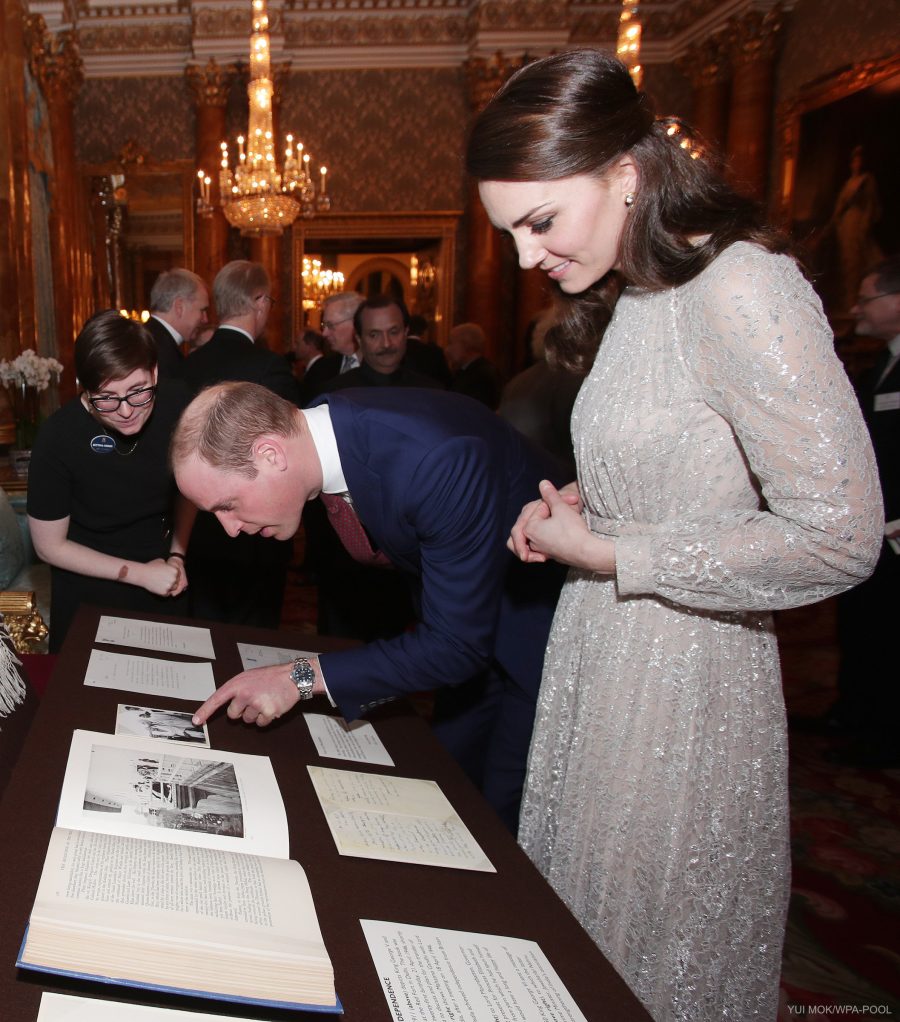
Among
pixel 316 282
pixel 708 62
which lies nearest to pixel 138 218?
pixel 316 282

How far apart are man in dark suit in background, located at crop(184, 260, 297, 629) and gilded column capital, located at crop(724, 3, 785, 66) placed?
5943 mm

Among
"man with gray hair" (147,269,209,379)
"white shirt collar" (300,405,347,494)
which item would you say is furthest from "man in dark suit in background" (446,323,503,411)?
"white shirt collar" (300,405,347,494)

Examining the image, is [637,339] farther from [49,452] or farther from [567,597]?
[49,452]

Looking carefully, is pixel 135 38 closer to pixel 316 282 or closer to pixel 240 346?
pixel 316 282

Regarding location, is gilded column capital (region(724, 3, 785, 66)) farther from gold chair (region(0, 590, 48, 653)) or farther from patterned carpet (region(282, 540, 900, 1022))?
gold chair (region(0, 590, 48, 653))

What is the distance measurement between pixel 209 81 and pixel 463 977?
387 inches

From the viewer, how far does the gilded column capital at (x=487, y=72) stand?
351 inches

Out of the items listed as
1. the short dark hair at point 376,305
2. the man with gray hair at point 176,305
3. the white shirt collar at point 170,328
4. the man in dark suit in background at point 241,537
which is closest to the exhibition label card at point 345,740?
the man in dark suit in background at point 241,537

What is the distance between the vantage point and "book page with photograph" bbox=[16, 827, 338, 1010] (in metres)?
0.83

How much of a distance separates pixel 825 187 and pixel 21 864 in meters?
7.51

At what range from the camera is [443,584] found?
1.58 metres

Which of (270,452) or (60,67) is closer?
(270,452)

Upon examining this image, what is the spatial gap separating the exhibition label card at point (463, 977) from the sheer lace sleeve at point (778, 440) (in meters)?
0.53

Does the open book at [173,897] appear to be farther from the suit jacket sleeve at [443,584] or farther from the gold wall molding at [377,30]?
the gold wall molding at [377,30]
